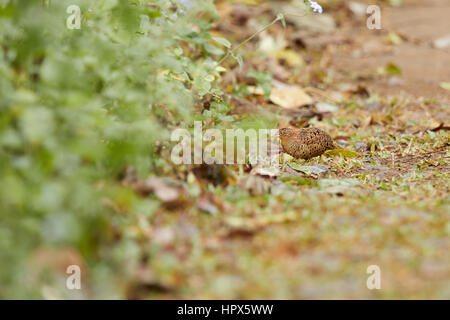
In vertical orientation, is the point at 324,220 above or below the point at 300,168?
below

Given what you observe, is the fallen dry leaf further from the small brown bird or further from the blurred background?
the blurred background

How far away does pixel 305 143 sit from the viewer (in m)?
2.87

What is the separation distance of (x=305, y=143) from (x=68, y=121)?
4.93 ft

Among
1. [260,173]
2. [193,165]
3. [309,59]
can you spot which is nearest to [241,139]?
[260,173]

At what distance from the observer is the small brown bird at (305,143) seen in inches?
113

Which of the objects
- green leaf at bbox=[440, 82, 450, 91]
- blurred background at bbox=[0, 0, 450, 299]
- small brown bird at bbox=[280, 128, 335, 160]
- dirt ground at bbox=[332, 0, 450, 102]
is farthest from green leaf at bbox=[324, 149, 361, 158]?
green leaf at bbox=[440, 82, 450, 91]

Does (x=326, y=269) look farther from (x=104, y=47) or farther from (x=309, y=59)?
(x=309, y=59)

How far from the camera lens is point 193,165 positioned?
220cm

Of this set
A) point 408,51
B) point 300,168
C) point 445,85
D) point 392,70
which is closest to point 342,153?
point 300,168

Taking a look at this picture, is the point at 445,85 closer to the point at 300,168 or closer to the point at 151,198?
the point at 300,168

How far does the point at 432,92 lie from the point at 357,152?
1.52m

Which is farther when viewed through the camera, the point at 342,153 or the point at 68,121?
the point at 342,153

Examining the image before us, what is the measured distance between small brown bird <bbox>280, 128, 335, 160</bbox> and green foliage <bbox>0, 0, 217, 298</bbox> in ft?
2.87

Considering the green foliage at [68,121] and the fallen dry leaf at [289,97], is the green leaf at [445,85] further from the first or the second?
the green foliage at [68,121]
